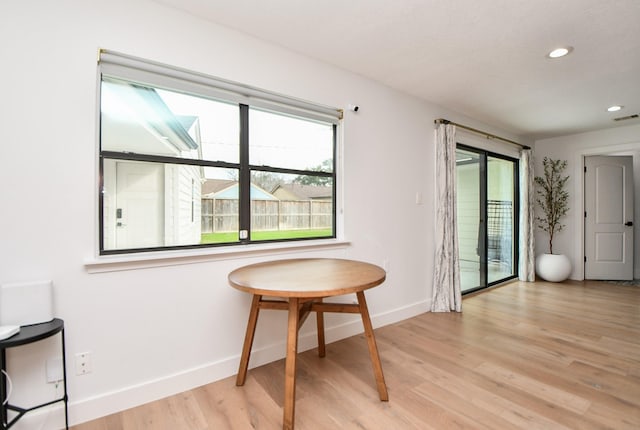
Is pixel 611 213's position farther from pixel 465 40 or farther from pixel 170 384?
pixel 170 384

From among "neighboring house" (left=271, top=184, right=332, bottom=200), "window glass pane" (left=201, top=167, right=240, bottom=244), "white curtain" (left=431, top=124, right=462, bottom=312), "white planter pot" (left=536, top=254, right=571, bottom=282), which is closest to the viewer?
"window glass pane" (left=201, top=167, right=240, bottom=244)

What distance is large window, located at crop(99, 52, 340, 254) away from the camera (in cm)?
180

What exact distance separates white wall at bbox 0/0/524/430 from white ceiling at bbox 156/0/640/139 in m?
0.27

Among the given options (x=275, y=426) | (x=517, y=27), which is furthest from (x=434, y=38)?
(x=275, y=426)

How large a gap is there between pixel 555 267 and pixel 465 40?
423 cm

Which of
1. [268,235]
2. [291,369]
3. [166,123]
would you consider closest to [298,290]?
[291,369]

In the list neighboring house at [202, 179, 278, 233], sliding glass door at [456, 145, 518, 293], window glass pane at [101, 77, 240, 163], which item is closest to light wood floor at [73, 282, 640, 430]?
neighboring house at [202, 179, 278, 233]

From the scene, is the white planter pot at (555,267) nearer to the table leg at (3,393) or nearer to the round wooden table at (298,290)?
the round wooden table at (298,290)

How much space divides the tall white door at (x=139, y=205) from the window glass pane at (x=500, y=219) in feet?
14.1

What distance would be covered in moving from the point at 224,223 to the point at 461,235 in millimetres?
3181

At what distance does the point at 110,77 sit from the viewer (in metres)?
1.75

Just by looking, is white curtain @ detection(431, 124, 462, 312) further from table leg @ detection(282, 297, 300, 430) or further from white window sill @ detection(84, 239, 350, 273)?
table leg @ detection(282, 297, 300, 430)

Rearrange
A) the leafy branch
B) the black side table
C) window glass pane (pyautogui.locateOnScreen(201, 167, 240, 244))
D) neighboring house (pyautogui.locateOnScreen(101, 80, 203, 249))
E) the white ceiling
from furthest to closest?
the leafy branch → window glass pane (pyautogui.locateOnScreen(201, 167, 240, 244)) → the white ceiling → neighboring house (pyautogui.locateOnScreen(101, 80, 203, 249)) → the black side table

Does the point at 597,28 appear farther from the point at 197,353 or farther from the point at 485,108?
the point at 197,353
